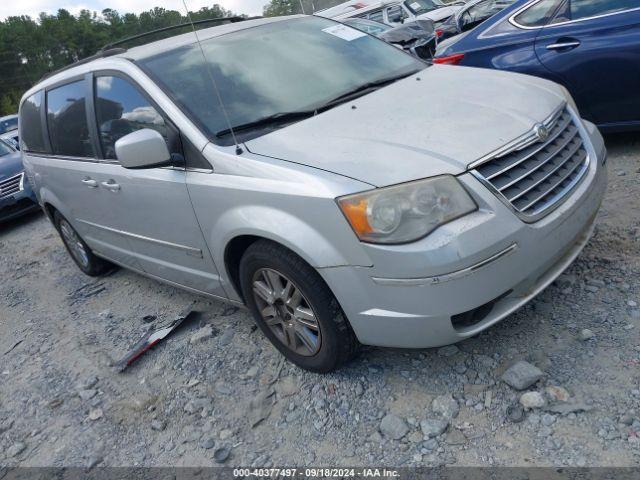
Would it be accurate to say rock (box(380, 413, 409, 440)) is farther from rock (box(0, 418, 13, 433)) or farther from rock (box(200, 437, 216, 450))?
rock (box(0, 418, 13, 433))

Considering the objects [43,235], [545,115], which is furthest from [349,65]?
[43,235]

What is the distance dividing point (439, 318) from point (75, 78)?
3114mm

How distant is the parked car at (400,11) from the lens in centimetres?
1497

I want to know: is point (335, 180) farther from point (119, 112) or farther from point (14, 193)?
point (14, 193)

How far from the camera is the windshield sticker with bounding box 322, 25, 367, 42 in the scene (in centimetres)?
378

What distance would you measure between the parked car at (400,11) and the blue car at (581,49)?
10557 mm

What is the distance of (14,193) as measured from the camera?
860 cm

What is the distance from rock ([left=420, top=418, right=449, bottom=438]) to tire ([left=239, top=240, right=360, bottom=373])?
0.48 m

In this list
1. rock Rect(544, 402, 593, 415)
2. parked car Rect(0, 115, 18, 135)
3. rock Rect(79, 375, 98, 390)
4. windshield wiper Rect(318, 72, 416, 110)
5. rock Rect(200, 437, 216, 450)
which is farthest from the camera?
parked car Rect(0, 115, 18, 135)

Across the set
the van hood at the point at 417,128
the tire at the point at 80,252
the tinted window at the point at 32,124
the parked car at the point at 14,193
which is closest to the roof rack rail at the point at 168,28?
the tinted window at the point at 32,124

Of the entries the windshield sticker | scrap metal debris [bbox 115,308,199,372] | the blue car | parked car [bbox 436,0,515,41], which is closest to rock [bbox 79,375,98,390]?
scrap metal debris [bbox 115,308,199,372]

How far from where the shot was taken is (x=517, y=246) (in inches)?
92.4

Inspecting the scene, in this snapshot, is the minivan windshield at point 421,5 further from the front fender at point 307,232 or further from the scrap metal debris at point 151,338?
the front fender at point 307,232

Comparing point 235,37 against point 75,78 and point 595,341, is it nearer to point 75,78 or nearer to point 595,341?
point 75,78
